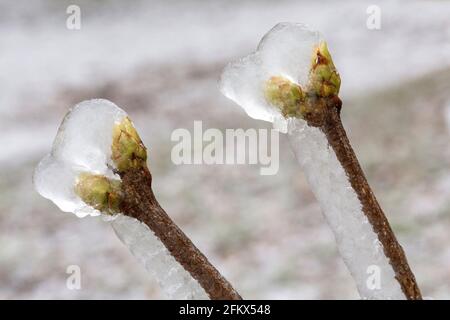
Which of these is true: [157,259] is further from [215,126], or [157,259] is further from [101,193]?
[215,126]

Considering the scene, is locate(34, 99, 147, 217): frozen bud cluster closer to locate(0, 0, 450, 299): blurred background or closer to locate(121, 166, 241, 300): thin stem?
locate(121, 166, 241, 300): thin stem

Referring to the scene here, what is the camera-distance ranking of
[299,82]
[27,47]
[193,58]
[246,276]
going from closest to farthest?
1. [299,82]
2. [246,276]
3. [193,58]
4. [27,47]

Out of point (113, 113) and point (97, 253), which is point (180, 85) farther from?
point (113, 113)

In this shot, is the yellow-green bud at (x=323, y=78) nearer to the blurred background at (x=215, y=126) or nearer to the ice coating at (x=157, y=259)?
the ice coating at (x=157, y=259)

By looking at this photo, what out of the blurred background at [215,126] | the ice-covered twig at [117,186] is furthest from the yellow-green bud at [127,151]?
the blurred background at [215,126]

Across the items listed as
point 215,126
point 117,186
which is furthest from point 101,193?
point 215,126

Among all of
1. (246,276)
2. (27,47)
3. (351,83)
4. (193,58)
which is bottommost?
(246,276)
